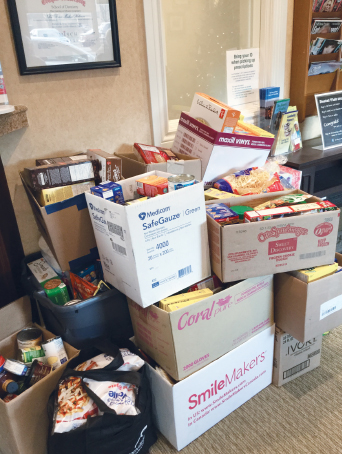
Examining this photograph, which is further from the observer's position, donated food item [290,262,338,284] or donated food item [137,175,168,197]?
donated food item [290,262,338,284]

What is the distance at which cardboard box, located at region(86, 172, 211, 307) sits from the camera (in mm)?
1146

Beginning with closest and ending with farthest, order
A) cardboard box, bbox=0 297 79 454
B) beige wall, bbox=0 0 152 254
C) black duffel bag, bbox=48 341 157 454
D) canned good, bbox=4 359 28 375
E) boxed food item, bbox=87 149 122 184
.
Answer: black duffel bag, bbox=48 341 157 454, cardboard box, bbox=0 297 79 454, canned good, bbox=4 359 28 375, boxed food item, bbox=87 149 122 184, beige wall, bbox=0 0 152 254

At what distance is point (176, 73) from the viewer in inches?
90.4

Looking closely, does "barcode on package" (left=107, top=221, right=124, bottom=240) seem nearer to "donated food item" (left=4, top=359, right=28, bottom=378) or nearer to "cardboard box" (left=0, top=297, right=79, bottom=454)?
"cardboard box" (left=0, top=297, right=79, bottom=454)

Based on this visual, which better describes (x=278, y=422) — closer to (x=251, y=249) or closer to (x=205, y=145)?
(x=251, y=249)

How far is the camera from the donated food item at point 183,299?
4.15 feet

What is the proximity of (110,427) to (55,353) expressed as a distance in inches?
15.3

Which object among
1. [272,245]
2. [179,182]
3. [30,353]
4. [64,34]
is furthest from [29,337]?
[64,34]

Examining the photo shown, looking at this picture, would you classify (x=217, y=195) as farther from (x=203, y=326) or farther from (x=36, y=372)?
(x=36, y=372)

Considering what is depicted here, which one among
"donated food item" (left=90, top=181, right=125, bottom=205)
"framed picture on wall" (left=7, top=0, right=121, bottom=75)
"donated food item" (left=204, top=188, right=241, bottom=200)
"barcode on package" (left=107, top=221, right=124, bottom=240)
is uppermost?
"framed picture on wall" (left=7, top=0, right=121, bottom=75)

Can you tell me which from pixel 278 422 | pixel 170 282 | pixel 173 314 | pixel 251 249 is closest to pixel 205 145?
pixel 251 249

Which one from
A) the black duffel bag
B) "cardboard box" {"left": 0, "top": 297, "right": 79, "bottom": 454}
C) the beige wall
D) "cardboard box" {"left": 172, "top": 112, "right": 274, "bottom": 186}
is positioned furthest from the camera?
"cardboard box" {"left": 172, "top": 112, "right": 274, "bottom": 186}

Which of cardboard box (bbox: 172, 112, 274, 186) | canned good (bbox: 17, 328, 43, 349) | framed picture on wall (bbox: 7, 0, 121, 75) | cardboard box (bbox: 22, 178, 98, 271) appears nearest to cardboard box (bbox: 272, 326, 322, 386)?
cardboard box (bbox: 172, 112, 274, 186)

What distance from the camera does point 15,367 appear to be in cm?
134
